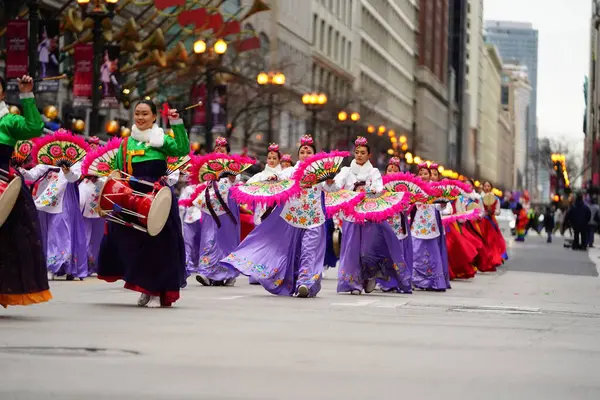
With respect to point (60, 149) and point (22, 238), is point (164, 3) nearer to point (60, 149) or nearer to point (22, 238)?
point (60, 149)

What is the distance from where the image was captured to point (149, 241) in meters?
13.6

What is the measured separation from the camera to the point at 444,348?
10180 millimetres

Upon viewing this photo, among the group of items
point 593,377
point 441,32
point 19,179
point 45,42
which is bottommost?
point 593,377

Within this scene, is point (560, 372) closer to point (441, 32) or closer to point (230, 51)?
point (230, 51)

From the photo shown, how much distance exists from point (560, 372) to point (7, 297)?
15.2ft

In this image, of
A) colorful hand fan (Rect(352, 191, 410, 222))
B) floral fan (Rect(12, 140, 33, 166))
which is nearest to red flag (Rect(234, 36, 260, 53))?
floral fan (Rect(12, 140, 33, 166))

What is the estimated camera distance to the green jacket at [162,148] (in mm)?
13484

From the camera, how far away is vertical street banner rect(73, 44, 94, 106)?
35.3 m

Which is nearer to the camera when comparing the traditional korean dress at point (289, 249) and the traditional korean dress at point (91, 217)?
the traditional korean dress at point (289, 249)

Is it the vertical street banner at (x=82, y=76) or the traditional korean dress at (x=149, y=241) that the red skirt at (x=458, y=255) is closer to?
the traditional korean dress at (x=149, y=241)

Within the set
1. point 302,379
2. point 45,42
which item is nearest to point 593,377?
point 302,379

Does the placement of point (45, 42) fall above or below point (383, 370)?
above

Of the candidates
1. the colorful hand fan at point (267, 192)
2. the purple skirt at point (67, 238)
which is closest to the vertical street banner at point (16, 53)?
the purple skirt at point (67, 238)

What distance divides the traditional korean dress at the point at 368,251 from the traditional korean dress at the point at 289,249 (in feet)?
3.15
